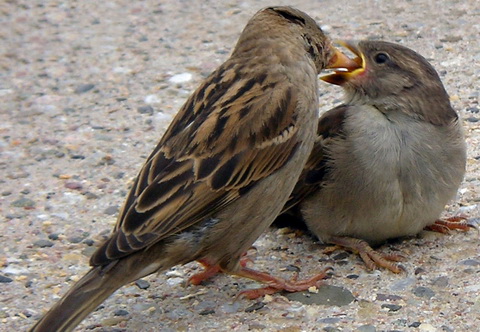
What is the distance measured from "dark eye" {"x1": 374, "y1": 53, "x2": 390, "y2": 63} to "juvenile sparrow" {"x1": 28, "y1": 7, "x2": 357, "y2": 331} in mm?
404

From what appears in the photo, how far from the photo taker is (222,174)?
4.34 metres

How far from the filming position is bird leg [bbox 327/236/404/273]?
478cm

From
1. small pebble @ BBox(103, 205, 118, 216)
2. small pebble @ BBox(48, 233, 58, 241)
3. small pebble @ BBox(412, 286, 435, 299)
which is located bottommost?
small pebble @ BBox(48, 233, 58, 241)

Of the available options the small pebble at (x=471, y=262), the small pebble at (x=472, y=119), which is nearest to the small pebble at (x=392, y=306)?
the small pebble at (x=471, y=262)

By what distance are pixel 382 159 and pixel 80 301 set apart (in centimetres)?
159

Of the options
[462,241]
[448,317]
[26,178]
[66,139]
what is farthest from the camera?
[66,139]

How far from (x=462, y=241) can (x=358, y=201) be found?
67 cm

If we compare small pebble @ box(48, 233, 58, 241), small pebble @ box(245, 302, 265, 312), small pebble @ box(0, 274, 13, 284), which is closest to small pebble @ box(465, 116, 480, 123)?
small pebble @ box(245, 302, 265, 312)

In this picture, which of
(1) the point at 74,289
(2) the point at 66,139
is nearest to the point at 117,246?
(1) the point at 74,289

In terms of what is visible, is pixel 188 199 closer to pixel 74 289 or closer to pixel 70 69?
pixel 74 289

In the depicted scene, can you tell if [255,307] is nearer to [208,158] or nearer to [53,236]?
[208,158]

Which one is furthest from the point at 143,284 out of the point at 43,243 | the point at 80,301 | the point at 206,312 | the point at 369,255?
the point at 369,255

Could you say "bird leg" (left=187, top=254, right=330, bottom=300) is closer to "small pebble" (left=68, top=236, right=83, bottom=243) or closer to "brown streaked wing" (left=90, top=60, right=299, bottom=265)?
"brown streaked wing" (left=90, top=60, right=299, bottom=265)

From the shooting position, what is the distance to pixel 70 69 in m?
7.55
